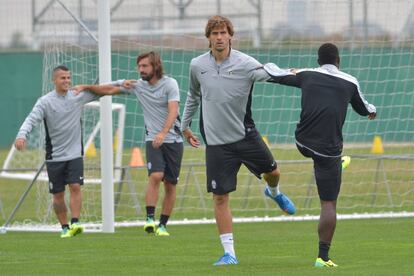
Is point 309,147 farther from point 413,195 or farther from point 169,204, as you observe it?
point 413,195

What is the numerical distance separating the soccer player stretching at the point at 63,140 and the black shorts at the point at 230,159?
4.06 metres

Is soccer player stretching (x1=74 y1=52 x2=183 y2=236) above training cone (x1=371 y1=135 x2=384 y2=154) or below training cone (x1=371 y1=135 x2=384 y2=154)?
above

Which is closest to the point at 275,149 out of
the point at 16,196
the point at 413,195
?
the point at 413,195

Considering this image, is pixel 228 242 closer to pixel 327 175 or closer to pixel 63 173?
pixel 327 175

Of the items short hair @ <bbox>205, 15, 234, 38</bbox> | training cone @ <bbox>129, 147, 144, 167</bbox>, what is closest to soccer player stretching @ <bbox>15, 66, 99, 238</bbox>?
short hair @ <bbox>205, 15, 234, 38</bbox>

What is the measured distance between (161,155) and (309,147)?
4.66m

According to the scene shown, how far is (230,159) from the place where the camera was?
35.8 ft

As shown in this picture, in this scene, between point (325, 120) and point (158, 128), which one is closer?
point (325, 120)

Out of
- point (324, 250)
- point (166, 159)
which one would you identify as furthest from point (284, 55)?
point (324, 250)

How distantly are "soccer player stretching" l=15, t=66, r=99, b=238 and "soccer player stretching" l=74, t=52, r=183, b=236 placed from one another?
710 millimetres

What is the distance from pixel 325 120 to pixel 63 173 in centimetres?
533

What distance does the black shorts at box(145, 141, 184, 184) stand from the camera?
1469cm

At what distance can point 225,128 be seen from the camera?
10.9 meters

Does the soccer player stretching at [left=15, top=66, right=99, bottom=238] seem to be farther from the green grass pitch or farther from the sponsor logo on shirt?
the sponsor logo on shirt
